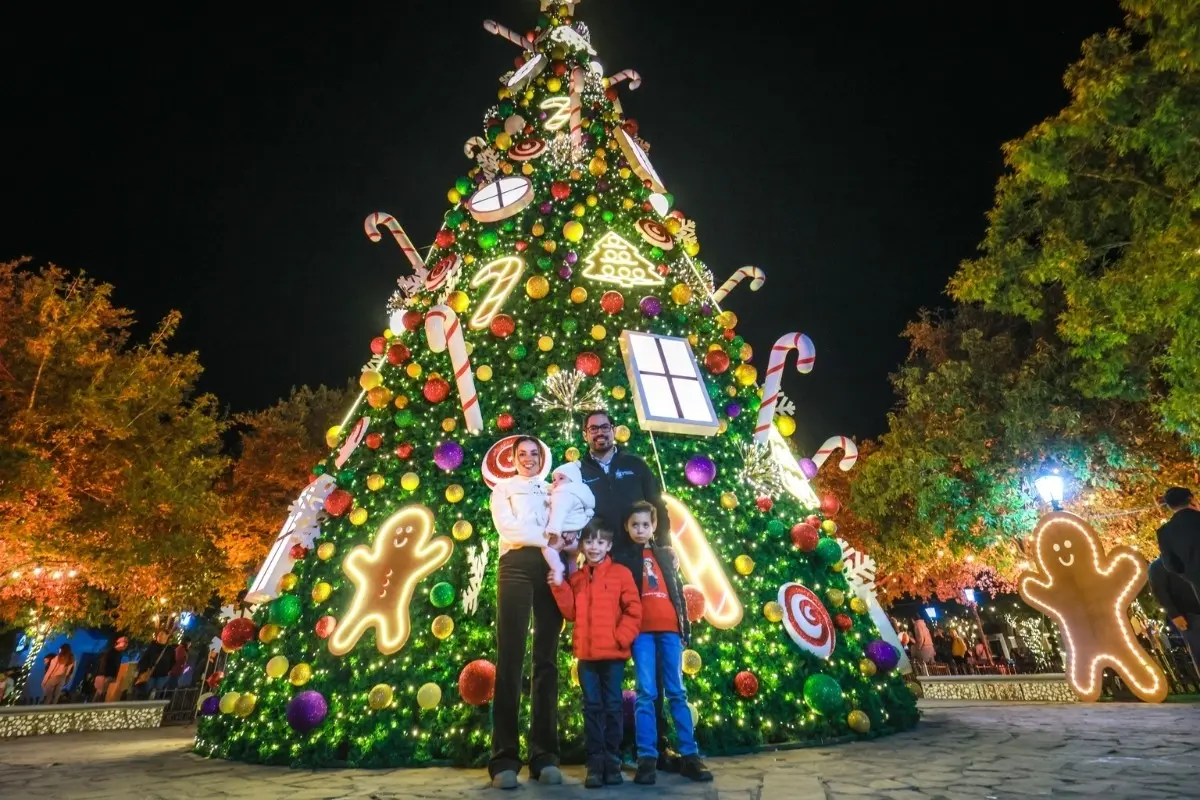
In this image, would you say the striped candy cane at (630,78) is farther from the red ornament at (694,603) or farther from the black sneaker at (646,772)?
the black sneaker at (646,772)

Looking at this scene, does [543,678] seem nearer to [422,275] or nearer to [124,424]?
[422,275]

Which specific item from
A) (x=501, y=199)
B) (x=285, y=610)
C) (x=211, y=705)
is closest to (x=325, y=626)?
(x=285, y=610)

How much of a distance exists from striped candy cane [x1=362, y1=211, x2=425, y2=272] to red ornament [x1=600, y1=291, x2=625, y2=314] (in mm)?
3041

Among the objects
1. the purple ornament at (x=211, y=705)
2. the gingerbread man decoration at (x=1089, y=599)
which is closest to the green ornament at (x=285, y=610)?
the purple ornament at (x=211, y=705)

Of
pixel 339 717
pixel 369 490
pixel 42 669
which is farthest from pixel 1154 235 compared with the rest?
pixel 42 669

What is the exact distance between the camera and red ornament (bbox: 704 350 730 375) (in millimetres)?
6707

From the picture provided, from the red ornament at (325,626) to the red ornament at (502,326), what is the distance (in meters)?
3.10

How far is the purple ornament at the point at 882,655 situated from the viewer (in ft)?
17.1

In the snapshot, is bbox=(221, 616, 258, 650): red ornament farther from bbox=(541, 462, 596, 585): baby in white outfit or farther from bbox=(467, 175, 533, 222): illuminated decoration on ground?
bbox=(467, 175, 533, 222): illuminated decoration on ground

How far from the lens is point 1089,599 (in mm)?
7207

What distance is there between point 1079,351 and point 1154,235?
7.93 ft

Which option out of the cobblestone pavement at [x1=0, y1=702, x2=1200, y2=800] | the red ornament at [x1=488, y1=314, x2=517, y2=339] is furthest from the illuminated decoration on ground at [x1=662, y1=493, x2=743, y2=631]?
the red ornament at [x1=488, y1=314, x2=517, y2=339]

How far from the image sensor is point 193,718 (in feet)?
42.1

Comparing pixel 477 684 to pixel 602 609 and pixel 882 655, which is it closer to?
pixel 602 609
